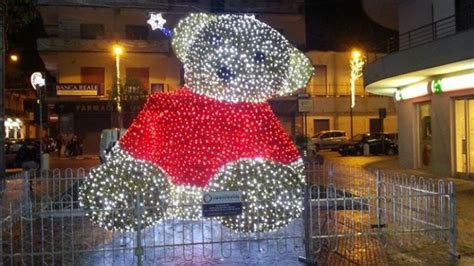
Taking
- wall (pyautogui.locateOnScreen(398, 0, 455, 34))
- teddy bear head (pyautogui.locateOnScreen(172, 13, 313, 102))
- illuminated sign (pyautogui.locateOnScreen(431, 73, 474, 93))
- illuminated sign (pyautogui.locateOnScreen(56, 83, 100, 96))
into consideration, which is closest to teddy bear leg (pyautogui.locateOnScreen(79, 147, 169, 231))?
teddy bear head (pyautogui.locateOnScreen(172, 13, 313, 102))

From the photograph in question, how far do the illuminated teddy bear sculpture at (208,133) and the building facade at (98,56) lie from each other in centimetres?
2847

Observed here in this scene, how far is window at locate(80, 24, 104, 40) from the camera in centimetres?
3847

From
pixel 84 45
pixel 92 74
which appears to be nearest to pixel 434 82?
pixel 84 45

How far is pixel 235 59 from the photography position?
28.0 feet

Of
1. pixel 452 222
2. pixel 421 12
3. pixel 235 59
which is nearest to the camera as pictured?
pixel 452 222

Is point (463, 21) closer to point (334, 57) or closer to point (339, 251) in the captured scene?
point (339, 251)

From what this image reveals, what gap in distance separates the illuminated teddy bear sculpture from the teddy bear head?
0.05 feet

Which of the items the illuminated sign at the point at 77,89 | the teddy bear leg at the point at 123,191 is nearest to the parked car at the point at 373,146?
the illuminated sign at the point at 77,89

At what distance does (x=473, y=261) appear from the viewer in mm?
7379

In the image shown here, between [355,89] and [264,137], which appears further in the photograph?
[355,89]

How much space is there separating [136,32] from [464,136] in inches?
1020

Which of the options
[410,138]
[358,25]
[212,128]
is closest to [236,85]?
[212,128]

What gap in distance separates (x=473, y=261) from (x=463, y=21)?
12000mm

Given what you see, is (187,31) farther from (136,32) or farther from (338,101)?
(338,101)
